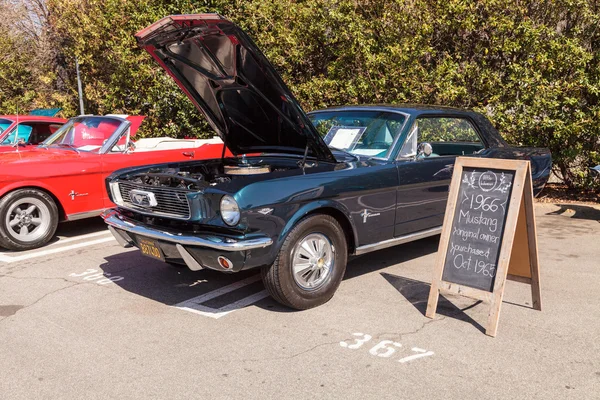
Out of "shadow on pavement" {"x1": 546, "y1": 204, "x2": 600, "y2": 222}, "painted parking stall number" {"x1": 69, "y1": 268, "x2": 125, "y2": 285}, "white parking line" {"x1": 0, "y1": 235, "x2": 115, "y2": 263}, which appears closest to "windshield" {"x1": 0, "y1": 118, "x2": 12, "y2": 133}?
"white parking line" {"x1": 0, "y1": 235, "x2": 115, "y2": 263}

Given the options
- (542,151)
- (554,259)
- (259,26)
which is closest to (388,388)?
(554,259)

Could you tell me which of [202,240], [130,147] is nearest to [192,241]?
[202,240]

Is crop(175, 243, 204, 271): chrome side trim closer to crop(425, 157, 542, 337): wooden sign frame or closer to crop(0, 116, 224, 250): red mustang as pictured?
crop(425, 157, 542, 337): wooden sign frame

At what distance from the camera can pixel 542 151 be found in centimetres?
670

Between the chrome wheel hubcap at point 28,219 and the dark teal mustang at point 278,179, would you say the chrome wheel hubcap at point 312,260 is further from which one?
the chrome wheel hubcap at point 28,219

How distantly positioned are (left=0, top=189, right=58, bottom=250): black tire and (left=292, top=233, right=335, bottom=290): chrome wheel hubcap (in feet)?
12.6

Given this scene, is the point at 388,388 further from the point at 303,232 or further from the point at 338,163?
the point at 338,163

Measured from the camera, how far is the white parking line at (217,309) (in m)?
4.55

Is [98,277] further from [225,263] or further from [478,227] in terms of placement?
[478,227]

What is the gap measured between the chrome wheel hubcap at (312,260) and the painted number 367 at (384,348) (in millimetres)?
670

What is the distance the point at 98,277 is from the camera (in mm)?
5527

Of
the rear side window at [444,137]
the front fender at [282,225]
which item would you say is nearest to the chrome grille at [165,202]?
the front fender at [282,225]

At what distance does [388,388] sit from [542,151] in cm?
449

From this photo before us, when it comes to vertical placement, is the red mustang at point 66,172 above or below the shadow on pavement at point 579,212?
above
